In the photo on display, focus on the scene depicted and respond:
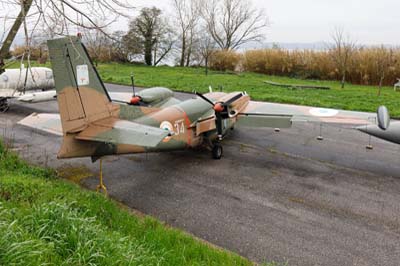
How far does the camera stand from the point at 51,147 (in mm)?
11117

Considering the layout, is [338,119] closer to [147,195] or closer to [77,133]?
[147,195]

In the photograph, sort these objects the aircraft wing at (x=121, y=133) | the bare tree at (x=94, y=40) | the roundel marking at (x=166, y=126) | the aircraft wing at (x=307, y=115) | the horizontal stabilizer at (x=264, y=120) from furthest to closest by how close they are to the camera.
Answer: the horizontal stabilizer at (x=264, y=120)
the aircraft wing at (x=307, y=115)
the roundel marking at (x=166, y=126)
the aircraft wing at (x=121, y=133)
the bare tree at (x=94, y=40)

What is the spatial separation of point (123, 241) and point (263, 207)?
3.57m

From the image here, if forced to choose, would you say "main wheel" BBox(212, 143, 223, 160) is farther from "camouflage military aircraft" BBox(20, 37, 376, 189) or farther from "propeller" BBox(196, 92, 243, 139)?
"propeller" BBox(196, 92, 243, 139)

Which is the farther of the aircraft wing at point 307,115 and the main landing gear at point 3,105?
the main landing gear at point 3,105

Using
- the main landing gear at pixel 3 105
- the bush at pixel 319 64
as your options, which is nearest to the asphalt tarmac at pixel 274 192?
the main landing gear at pixel 3 105

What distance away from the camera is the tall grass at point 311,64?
27312 mm

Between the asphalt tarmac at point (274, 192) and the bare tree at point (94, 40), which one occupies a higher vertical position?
the bare tree at point (94, 40)

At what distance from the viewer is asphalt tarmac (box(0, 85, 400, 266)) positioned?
595 cm

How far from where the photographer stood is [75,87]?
7.20 meters

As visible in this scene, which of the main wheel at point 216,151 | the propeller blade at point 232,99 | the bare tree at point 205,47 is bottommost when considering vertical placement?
the main wheel at point 216,151

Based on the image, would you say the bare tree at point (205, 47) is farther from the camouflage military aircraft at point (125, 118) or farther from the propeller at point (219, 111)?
the propeller at point (219, 111)

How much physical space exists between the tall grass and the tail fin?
25.7m

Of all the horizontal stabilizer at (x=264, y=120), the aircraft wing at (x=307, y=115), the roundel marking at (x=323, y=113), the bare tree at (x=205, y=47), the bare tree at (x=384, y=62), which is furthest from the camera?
the bare tree at (x=205, y=47)
